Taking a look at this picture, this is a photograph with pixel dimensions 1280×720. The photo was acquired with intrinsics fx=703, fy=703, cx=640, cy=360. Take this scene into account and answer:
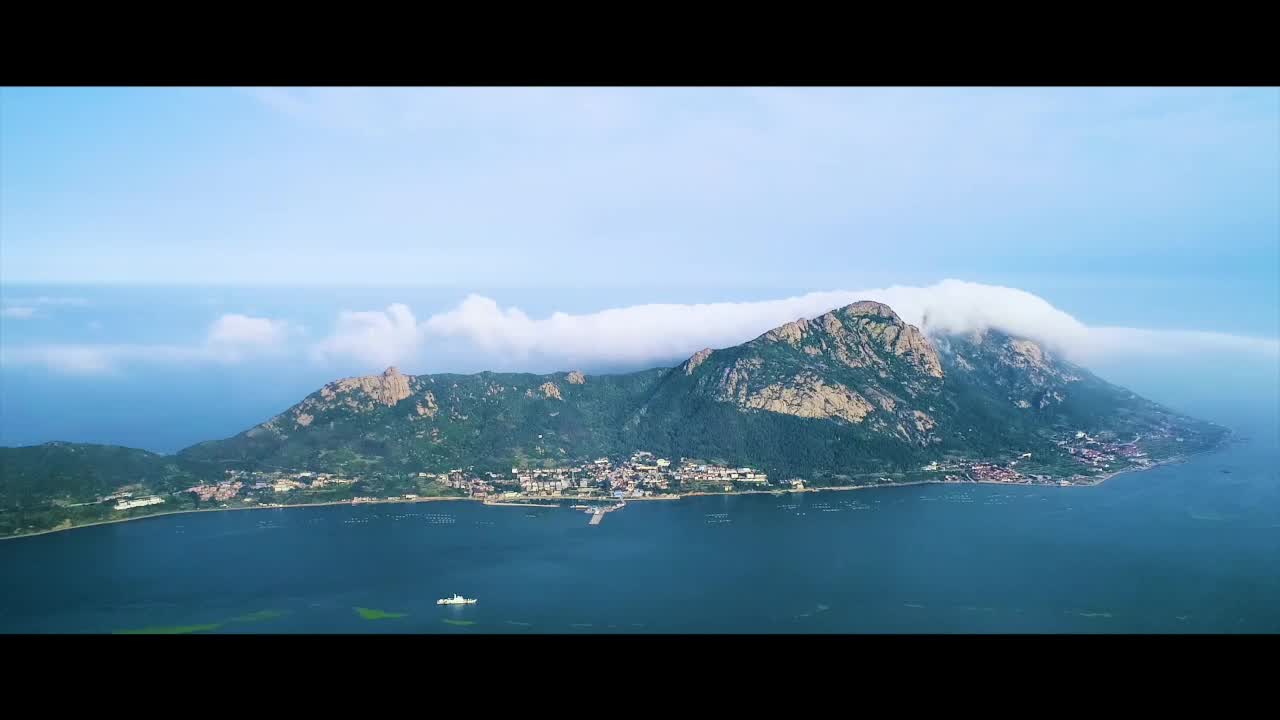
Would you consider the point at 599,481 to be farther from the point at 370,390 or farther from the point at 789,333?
the point at 789,333

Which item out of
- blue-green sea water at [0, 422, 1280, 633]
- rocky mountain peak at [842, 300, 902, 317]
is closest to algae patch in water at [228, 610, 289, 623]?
blue-green sea water at [0, 422, 1280, 633]

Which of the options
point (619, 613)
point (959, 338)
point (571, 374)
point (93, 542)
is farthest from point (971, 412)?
point (93, 542)

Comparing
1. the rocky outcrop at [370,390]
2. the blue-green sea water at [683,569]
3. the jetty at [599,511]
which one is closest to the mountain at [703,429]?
the rocky outcrop at [370,390]

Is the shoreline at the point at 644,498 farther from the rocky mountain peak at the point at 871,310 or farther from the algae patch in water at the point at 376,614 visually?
the rocky mountain peak at the point at 871,310

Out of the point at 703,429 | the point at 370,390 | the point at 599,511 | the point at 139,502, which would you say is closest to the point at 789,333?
the point at 703,429

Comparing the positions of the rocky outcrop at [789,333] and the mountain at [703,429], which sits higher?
the rocky outcrop at [789,333]
